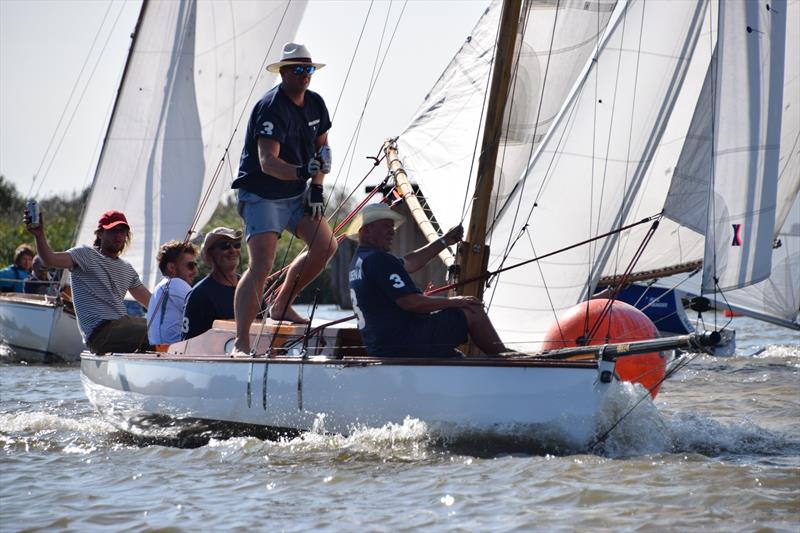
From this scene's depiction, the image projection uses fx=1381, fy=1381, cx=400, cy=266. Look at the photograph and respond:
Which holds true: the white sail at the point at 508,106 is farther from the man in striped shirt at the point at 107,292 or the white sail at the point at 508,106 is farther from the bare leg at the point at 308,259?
the man in striped shirt at the point at 107,292

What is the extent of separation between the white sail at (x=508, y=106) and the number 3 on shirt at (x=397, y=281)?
1104 millimetres

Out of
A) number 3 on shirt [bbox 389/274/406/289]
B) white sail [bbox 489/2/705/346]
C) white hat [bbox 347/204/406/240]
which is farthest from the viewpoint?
white sail [bbox 489/2/705/346]

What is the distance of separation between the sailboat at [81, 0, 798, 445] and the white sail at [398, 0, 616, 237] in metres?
0.02

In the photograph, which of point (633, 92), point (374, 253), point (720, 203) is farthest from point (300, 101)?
point (633, 92)

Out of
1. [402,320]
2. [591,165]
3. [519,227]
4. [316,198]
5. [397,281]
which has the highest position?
[591,165]

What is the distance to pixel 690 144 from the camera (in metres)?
10.5

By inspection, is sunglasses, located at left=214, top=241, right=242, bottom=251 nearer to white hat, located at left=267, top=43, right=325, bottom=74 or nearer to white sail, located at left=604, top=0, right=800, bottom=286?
white hat, located at left=267, top=43, right=325, bottom=74

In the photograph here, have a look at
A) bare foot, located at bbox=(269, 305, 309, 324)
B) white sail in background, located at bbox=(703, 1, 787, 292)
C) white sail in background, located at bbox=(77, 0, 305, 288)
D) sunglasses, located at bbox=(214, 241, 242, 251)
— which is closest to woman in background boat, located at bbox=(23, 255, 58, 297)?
white sail in background, located at bbox=(77, 0, 305, 288)

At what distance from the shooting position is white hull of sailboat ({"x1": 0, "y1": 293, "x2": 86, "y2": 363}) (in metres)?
16.3

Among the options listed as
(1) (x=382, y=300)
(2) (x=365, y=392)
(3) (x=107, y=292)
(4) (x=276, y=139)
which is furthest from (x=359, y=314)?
(3) (x=107, y=292)

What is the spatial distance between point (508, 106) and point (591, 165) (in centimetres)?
212

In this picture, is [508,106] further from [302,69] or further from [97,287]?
[97,287]

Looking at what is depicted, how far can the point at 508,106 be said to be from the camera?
390 inches

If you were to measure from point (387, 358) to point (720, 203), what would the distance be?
2.08 metres
